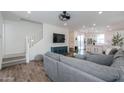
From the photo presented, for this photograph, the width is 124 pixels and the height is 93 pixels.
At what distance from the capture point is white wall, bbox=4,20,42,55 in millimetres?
6199

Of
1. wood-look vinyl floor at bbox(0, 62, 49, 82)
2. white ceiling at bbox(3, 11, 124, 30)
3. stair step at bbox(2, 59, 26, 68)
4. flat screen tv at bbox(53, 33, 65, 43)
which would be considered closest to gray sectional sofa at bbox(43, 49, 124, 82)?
wood-look vinyl floor at bbox(0, 62, 49, 82)


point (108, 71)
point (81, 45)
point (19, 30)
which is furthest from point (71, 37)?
point (108, 71)

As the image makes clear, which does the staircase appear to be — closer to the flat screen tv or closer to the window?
the flat screen tv

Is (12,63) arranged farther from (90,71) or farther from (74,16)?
(90,71)

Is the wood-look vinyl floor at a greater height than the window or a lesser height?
lesser

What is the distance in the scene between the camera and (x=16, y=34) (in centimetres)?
658

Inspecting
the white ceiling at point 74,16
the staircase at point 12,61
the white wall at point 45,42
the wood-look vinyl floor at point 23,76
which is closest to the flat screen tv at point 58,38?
the white wall at point 45,42

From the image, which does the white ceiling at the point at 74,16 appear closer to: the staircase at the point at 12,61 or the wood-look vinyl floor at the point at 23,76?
the staircase at the point at 12,61

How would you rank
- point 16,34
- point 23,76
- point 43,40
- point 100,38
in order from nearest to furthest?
point 23,76
point 16,34
point 43,40
point 100,38

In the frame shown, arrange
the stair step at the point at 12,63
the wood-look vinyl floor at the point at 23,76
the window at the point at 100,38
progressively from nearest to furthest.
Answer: the wood-look vinyl floor at the point at 23,76 → the stair step at the point at 12,63 → the window at the point at 100,38

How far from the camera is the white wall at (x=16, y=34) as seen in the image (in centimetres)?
620

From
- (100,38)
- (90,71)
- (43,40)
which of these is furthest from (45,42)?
(100,38)
